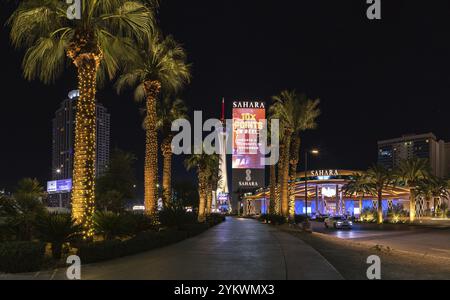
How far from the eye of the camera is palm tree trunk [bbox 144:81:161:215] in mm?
26406

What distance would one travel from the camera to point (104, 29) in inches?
750

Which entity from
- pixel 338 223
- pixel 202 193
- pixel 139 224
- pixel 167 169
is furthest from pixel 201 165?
pixel 139 224

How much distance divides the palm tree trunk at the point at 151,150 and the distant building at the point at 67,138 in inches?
5255

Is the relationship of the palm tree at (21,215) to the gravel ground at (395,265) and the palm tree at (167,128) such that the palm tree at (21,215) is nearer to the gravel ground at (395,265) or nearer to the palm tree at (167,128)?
the gravel ground at (395,265)

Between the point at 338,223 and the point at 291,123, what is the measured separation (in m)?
11.6

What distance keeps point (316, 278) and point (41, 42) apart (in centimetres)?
1393

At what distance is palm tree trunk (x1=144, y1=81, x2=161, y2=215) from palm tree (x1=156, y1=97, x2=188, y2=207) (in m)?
6.62

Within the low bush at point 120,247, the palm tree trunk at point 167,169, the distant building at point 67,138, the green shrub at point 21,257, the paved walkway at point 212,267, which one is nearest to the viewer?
the paved walkway at point 212,267

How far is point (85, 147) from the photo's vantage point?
17.7 metres

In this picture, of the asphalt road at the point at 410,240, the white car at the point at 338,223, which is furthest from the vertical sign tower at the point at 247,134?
the asphalt road at the point at 410,240

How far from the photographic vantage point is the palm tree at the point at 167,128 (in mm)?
33969
